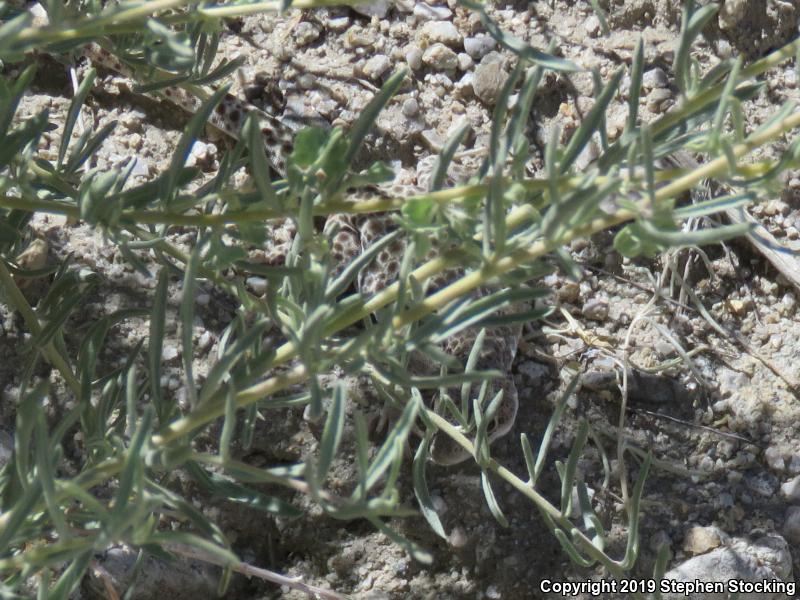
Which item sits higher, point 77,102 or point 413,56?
point 77,102

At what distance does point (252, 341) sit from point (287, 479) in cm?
21

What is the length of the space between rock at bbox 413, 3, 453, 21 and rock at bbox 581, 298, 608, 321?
1.32 metres

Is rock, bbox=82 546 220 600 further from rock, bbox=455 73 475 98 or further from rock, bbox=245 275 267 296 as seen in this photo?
rock, bbox=455 73 475 98

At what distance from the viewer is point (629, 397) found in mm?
3258

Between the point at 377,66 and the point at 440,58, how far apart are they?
252 millimetres

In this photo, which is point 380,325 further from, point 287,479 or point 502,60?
point 502,60

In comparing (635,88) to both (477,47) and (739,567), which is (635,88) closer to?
(739,567)

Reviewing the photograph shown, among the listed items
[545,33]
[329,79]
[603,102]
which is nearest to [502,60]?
[545,33]

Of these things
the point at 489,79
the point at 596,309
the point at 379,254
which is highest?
the point at 489,79

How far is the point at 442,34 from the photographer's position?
3828 millimetres

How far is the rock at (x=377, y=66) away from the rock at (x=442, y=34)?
7.1 inches

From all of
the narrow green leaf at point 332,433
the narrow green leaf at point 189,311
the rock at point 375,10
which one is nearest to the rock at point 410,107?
the rock at point 375,10

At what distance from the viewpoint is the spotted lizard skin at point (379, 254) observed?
10.6 feet

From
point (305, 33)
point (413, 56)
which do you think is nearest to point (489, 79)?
point (413, 56)
